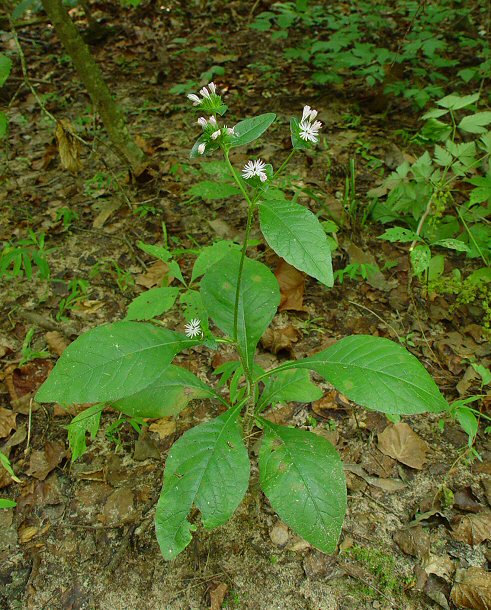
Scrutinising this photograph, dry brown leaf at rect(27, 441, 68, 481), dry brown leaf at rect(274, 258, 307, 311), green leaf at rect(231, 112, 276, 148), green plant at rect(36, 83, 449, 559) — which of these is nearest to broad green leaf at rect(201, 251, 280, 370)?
green plant at rect(36, 83, 449, 559)

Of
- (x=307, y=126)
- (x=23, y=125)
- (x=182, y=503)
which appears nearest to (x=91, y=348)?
(x=182, y=503)

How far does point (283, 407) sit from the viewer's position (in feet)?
7.96

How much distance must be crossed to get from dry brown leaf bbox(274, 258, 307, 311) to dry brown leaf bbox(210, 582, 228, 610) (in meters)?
1.49

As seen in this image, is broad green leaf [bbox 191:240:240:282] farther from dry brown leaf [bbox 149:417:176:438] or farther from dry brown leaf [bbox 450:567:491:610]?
dry brown leaf [bbox 450:567:491:610]

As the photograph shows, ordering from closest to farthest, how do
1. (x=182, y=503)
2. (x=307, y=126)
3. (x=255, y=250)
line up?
(x=307, y=126) → (x=182, y=503) → (x=255, y=250)

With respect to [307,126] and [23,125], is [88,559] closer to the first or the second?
[307,126]

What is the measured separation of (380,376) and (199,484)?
71 centimetres

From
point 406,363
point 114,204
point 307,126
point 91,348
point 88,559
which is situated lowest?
point 88,559

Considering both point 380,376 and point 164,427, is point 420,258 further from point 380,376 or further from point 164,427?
point 164,427

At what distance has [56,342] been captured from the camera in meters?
2.72

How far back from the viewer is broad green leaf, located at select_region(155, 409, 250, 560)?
5.27ft

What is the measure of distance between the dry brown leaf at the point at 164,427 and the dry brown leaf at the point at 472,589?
1336 millimetres

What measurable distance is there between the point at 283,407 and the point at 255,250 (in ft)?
3.83

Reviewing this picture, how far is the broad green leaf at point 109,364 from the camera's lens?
1614 mm
